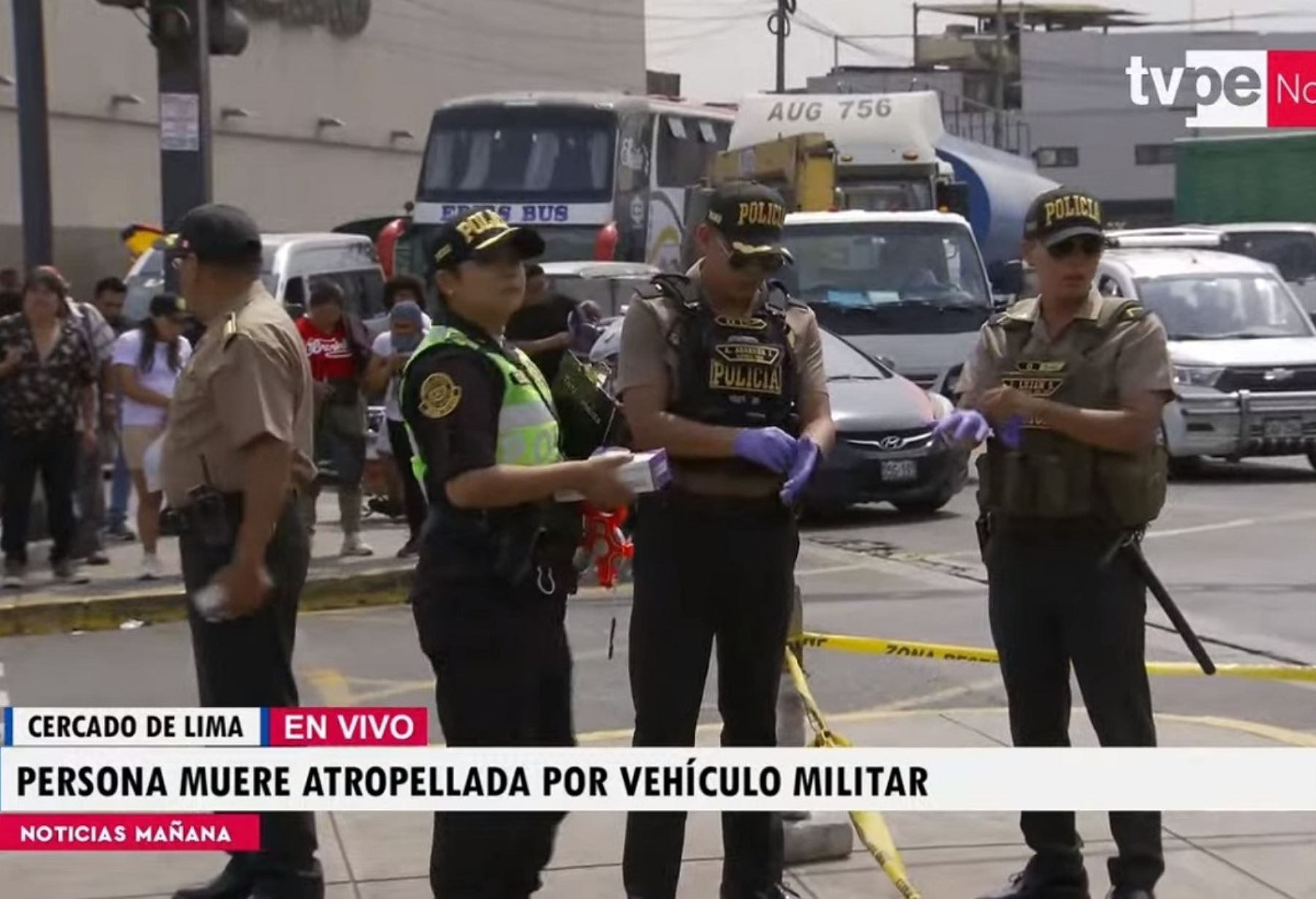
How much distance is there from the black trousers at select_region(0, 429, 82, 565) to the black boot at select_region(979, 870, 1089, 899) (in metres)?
7.23

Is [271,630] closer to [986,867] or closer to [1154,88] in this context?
[986,867]

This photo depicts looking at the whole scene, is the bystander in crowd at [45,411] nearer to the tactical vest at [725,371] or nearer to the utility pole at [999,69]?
the tactical vest at [725,371]

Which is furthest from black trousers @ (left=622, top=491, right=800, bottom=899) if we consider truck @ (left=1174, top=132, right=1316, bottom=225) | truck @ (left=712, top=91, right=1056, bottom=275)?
truck @ (left=1174, top=132, right=1316, bottom=225)

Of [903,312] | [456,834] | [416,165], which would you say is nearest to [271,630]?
[456,834]

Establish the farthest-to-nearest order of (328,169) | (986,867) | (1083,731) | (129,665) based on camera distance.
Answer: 1. (328,169)
2. (129,665)
3. (1083,731)
4. (986,867)

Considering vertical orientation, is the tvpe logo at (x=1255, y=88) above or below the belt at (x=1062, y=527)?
above

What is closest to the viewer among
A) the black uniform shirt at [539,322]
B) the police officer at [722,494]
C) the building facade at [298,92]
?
the police officer at [722,494]

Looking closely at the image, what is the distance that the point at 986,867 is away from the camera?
20.8ft

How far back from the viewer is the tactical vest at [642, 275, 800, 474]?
5.30m

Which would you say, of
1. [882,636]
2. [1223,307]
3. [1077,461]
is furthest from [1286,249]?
[1077,461]

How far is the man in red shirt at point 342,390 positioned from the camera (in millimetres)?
12695

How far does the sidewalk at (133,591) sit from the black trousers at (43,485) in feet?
0.79

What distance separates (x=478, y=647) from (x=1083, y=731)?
3969 mm

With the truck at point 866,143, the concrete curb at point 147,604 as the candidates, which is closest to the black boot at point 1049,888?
the concrete curb at point 147,604
